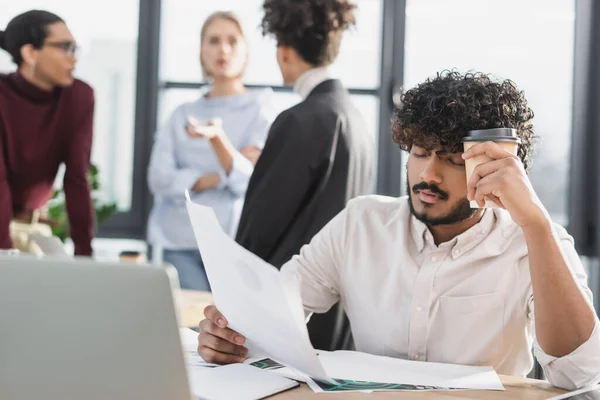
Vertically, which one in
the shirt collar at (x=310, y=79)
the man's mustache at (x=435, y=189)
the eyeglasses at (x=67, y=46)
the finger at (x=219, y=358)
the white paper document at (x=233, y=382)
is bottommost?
the finger at (x=219, y=358)

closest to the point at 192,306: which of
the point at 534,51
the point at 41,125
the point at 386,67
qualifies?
the point at 41,125

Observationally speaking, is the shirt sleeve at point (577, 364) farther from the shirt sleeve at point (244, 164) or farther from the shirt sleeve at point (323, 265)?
the shirt sleeve at point (244, 164)

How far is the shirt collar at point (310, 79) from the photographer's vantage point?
8.34 ft

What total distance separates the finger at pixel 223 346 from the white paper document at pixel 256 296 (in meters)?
0.11

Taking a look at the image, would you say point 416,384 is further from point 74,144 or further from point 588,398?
point 74,144

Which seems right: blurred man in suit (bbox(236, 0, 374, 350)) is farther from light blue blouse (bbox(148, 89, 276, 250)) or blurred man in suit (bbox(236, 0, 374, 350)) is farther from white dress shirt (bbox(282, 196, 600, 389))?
light blue blouse (bbox(148, 89, 276, 250))

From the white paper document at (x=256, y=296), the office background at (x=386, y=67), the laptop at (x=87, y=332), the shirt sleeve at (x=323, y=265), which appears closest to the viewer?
the laptop at (x=87, y=332)

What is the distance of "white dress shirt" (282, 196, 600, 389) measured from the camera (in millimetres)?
1673

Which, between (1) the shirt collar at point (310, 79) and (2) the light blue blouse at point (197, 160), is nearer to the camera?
(1) the shirt collar at point (310, 79)

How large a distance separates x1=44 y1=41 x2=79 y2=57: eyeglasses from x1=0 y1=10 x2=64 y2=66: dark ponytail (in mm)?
40

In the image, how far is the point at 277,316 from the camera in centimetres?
121

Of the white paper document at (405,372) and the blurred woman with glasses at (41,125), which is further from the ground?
the blurred woman with glasses at (41,125)

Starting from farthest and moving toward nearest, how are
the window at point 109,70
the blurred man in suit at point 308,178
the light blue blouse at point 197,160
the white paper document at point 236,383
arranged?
the window at point 109,70 → the light blue blouse at point 197,160 → the blurred man in suit at point 308,178 → the white paper document at point 236,383

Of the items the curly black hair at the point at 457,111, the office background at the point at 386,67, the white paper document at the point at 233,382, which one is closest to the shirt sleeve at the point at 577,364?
the curly black hair at the point at 457,111
